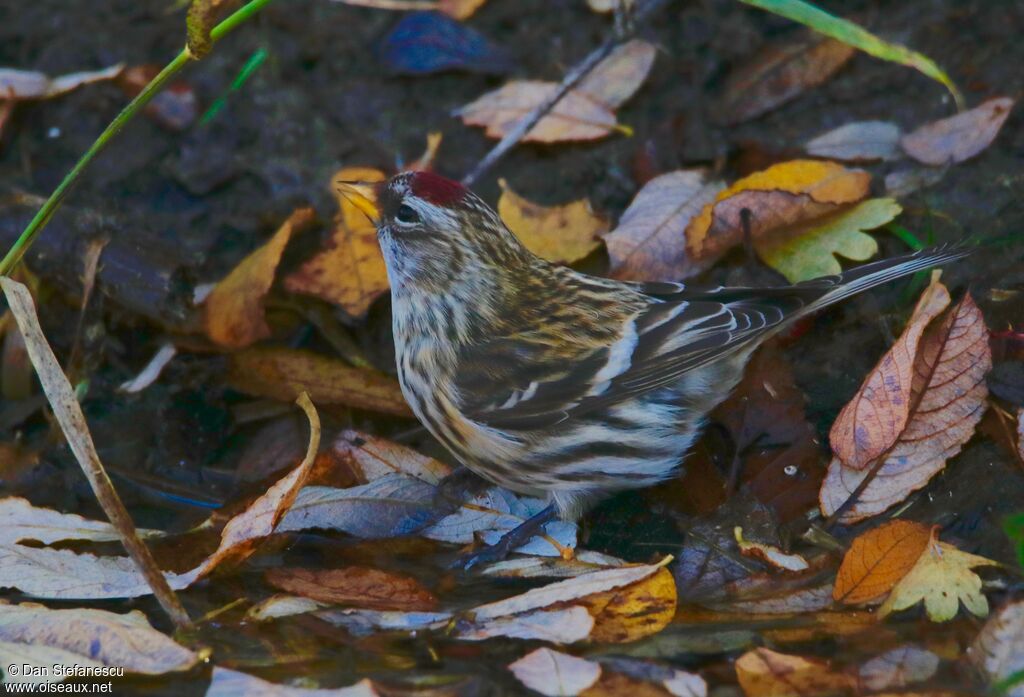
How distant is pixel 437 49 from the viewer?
461 centimetres

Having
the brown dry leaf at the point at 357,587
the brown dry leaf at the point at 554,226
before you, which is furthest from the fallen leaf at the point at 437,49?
the brown dry leaf at the point at 357,587

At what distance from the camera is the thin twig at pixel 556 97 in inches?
164

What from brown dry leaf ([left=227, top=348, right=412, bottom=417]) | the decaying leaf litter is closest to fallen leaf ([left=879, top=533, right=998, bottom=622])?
the decaying leaf litter

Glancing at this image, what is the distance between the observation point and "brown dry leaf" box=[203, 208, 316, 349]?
12.6ft

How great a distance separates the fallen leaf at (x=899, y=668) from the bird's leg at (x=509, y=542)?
101 centimetres

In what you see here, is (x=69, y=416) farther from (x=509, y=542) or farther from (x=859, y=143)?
(x=859, y=143)

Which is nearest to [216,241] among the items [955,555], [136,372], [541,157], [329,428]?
[136,372]

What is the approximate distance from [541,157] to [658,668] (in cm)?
219

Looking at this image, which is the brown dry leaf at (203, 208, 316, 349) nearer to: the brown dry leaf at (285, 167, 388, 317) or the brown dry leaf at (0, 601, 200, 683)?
the brown dry leaf at (285, 167, 388, 317)

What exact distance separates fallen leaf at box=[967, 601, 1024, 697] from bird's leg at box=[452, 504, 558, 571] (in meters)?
1.17

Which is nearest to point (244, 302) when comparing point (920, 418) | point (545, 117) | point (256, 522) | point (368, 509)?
point (368, 509)

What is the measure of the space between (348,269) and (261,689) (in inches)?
65.4

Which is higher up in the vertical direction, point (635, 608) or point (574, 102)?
point (574, 102)

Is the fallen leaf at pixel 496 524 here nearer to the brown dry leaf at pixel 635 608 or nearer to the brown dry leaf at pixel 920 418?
the brown dry leaf at pixel 635 608
